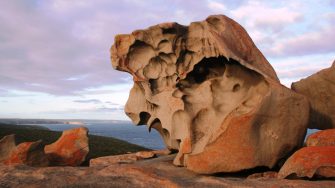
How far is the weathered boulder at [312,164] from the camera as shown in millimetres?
9883

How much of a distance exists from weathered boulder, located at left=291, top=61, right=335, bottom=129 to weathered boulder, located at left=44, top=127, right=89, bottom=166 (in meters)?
9.10

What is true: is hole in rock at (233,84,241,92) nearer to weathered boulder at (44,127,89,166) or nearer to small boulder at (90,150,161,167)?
small boulder at (90,150,161,167)

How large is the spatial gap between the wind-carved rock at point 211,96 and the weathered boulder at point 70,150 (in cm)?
281

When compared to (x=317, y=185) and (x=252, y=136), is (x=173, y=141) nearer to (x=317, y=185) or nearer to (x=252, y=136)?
(x=252, y=136)

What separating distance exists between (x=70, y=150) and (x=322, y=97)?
10163 mm

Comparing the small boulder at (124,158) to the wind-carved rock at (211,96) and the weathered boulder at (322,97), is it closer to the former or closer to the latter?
the wind-carved rock at (211,96)

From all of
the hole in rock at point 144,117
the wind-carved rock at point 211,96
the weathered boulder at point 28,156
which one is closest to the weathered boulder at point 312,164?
the wind-carved rock at point 211,96

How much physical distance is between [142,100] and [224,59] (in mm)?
3887

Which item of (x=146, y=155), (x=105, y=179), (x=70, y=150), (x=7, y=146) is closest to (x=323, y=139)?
(x=105, y=179)

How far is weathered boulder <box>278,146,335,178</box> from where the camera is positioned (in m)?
9.88

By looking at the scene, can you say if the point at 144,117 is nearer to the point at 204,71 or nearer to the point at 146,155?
the point at 146,155

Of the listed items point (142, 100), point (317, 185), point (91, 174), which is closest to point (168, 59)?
point (142, 100)

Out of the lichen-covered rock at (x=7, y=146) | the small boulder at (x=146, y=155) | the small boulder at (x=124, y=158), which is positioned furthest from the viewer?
the small boulder at (x=146, y=155)

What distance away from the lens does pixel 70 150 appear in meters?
16.1
